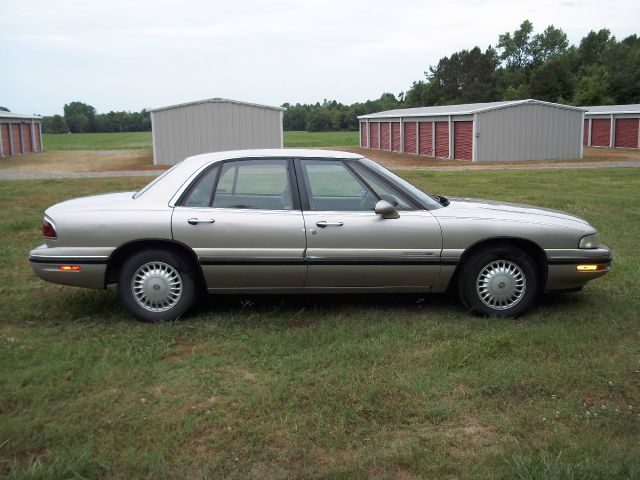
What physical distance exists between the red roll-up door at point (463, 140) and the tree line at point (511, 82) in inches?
1328

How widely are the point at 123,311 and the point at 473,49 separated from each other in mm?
85543

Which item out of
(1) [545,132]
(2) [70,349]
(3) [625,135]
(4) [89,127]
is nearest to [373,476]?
(2) [70,349]

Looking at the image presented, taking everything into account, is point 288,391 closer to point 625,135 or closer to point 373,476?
point 373,476

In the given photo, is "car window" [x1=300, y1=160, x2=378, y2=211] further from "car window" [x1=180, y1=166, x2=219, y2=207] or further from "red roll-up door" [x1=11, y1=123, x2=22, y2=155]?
"red roll-up door" [x1=11, y1=123, x2=22, y2=155]

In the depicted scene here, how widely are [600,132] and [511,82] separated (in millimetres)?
35255

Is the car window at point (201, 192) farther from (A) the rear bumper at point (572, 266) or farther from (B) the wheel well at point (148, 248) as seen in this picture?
(A) the rear bumper at point (572, 266)

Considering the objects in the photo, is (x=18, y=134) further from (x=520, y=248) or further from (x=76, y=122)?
(x=76, y=122)

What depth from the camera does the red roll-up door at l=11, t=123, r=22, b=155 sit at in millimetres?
45625

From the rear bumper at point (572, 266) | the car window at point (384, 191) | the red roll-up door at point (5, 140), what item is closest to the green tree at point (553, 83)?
the red roll-up door at point (5, 140)

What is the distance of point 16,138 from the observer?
46.6 m

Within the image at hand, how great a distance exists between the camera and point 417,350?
511cm

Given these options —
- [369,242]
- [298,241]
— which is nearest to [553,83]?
[369,242]

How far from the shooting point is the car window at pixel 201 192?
5.83 metres

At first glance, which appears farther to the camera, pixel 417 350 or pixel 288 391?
pixel 417 350
